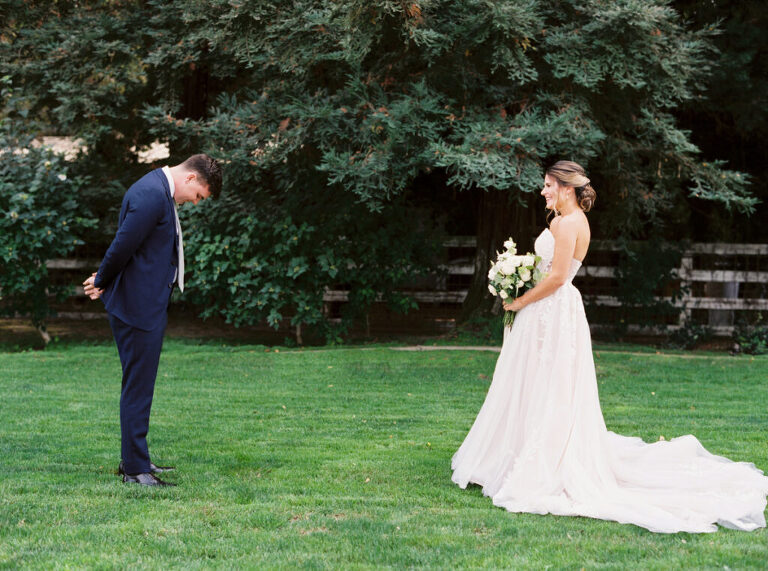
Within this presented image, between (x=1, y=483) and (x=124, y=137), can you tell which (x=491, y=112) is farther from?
(x=1, y=483)

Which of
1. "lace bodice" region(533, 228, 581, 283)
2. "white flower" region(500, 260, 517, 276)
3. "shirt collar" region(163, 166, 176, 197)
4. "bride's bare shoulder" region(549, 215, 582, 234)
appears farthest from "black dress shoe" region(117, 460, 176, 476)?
"bride's bare shoulder" region(549, 215, 582, 234)

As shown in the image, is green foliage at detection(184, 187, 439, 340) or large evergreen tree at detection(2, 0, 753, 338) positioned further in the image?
green foliage at detection(184, 187, 439, 340)

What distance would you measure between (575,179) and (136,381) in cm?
301

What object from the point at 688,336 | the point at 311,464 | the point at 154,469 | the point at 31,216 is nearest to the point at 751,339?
the point at 688,336

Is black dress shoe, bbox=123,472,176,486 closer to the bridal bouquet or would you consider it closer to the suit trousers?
the suit trousers

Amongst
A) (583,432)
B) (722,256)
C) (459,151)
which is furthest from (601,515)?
(722,256)

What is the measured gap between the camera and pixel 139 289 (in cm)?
507

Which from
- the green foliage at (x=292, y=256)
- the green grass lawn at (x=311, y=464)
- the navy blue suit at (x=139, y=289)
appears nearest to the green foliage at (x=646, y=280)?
the green grass lawn at (x=311, y=464)

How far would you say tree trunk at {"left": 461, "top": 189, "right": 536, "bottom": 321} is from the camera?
525 inches

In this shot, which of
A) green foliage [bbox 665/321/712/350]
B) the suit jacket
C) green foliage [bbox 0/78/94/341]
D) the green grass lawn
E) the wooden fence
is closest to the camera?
the green grass lawn

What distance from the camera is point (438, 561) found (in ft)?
13.1

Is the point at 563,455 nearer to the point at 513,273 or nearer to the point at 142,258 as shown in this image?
the point at 513,273

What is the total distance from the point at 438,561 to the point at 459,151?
674 cm

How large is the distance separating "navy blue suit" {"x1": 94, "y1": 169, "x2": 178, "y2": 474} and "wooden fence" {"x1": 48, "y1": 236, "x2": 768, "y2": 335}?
8477 mm
